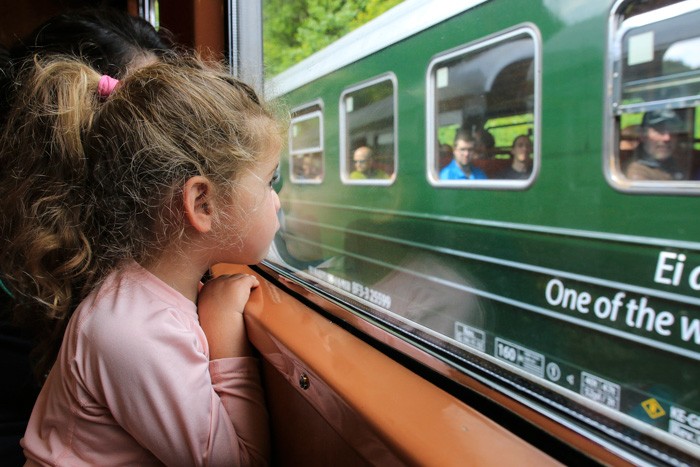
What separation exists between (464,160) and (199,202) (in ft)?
5.19

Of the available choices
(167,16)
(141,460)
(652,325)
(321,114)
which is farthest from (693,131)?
(321,114)

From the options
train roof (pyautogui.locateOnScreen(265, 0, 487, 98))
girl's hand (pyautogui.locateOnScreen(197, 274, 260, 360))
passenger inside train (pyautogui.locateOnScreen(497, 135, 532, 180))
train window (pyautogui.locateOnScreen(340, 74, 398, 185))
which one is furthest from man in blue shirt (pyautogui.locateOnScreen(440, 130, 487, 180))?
girl's hand (pyautogui.locateOnScreen(197, 274, 260, 360))

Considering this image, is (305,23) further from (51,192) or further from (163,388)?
(163,388)

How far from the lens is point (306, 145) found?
3.45 meters

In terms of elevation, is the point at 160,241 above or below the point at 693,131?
below

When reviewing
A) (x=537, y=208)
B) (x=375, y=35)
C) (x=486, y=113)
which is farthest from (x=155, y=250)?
(x=375, y=35)

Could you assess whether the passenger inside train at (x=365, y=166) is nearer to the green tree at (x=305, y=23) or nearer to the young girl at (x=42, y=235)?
the green tree at (x=305, y=23)

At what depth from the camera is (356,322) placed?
2.99 ft

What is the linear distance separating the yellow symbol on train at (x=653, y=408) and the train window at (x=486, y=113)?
826 millimetres

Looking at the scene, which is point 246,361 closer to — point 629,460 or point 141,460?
point 141,460

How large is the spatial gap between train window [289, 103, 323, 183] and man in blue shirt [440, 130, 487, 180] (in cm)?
109

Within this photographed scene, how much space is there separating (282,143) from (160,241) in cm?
26

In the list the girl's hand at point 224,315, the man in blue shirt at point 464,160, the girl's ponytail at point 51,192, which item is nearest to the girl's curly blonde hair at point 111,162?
the girl's ponytail at point 51,192

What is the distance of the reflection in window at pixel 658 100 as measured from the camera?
1.37m
